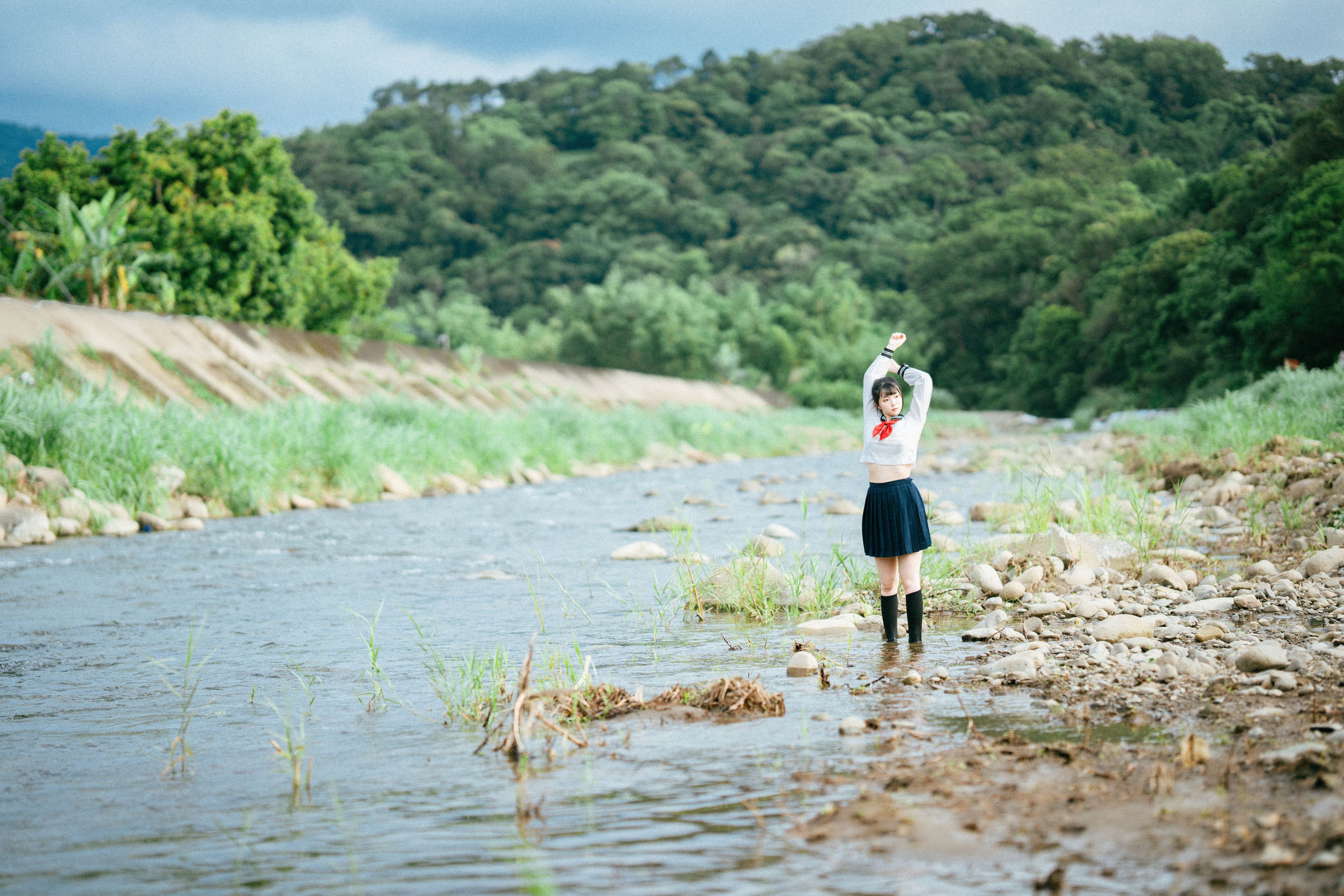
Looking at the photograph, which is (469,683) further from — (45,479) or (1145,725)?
(45,479)

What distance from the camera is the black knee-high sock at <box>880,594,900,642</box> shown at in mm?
5168

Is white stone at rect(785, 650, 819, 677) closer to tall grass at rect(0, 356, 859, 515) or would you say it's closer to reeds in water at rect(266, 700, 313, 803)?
reeds in water at rect(266, 700, 313, 803)

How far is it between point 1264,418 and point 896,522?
11443 mm

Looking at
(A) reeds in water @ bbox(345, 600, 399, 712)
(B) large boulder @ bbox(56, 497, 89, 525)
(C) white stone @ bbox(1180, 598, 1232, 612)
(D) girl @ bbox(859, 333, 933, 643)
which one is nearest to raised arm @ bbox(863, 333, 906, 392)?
(D) girl @ bbox(859, 333, 933, 643)

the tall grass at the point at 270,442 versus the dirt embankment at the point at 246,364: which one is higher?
the dirt embankment at the point at 246,364

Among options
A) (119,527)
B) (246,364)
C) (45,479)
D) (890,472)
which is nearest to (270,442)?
(119,527)

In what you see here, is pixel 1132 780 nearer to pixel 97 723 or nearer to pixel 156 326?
pixel 97 723

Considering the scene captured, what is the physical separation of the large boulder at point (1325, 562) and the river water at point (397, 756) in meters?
2.28

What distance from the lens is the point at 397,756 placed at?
141 inches

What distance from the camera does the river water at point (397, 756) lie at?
101 inches

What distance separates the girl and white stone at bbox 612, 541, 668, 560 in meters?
3.52

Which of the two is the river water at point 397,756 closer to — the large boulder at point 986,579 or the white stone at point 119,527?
the large boulder at point 986,579

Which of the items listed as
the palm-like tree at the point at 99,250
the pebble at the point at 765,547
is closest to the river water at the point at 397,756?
the pebble at the point at 765,547

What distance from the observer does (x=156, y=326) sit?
1670 centimetres
